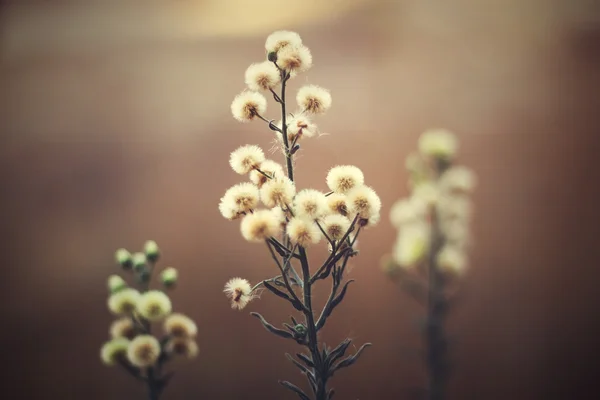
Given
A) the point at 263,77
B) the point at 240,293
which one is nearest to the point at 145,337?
the point at 240,293

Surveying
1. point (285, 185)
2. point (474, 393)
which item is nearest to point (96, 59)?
point (285, 185)

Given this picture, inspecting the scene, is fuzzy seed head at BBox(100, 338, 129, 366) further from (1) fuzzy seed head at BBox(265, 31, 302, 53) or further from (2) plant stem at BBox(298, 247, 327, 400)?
(1) fuzzy seed head at BBox(265, 31, 302, 53)

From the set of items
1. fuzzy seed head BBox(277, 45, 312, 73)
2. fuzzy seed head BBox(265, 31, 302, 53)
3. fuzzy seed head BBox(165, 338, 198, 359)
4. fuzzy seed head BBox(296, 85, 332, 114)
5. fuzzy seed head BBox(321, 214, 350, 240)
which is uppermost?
fuzzy seed head BBox(265, 31, 302, 53)

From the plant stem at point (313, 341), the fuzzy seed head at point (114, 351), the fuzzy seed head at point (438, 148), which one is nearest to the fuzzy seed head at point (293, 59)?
the plant stem at point (313, 341)

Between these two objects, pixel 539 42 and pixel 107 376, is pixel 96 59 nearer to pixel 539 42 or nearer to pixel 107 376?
pixel 107 376

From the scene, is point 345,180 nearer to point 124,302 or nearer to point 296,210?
point 296,210

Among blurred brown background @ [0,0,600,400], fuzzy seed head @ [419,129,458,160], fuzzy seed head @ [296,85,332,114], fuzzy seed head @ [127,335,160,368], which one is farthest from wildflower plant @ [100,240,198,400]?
fuzzy seed head @ [419,129,458,160]

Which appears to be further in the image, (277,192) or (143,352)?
(143,352)
